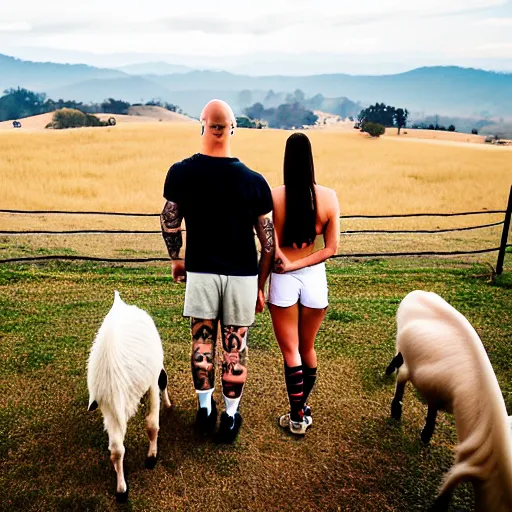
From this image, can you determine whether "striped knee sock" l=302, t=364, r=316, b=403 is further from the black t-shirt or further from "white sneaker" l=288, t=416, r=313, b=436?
the black t-shirt

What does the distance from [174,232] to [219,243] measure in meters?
0.32

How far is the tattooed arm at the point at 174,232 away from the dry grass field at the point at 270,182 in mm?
5921

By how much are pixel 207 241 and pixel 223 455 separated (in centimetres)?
139

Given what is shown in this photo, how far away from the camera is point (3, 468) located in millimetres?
2791

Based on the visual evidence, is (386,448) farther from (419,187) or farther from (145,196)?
(419,187)

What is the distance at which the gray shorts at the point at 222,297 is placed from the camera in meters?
2.71

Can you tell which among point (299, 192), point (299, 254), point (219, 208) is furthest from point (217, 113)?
point (299, 254)

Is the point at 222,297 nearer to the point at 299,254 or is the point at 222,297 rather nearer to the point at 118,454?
the point at 299,254

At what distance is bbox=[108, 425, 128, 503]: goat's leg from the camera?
2.49 metres

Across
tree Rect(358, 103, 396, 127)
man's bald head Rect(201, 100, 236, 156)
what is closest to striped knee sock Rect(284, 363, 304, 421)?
man's bald head Rect(201, 100, 236, 156)

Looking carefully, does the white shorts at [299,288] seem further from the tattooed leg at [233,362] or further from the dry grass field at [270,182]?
the dry grass field at [270,182]

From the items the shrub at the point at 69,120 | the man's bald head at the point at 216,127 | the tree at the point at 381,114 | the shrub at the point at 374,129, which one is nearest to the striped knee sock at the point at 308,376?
the man's bald head at the point at 216,127

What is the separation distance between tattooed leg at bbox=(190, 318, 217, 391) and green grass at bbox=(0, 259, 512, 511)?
0.47m

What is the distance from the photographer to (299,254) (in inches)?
114
